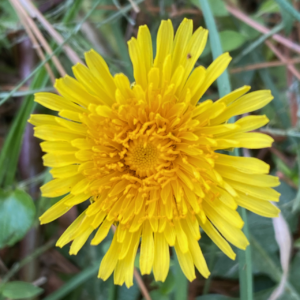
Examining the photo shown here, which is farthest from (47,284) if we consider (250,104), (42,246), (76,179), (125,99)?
(250,104)

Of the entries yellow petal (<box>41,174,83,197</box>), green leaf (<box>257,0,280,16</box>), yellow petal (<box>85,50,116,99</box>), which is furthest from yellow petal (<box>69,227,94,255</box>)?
green leaf (<box>257,0,280,16</box>)

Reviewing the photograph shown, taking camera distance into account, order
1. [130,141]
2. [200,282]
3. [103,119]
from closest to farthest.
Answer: [103,119]
[130,141]
[200,282]

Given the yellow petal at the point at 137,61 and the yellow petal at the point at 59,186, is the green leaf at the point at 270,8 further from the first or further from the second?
the yellow petal at the point at 59,186

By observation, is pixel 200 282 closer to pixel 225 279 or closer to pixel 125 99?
pixel 225 279

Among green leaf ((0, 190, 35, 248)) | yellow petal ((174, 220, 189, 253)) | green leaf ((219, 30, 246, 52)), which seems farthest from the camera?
green leaf ((219, 30, 246, 52))

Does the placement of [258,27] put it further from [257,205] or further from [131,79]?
[257,205]

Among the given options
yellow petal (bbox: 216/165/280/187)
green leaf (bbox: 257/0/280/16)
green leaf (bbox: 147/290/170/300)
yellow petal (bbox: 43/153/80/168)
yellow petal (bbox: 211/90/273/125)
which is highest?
green leaf (bbox: 257/0/280/16)

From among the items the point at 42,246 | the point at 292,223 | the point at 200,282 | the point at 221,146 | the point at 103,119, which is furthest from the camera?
the point at 42,246

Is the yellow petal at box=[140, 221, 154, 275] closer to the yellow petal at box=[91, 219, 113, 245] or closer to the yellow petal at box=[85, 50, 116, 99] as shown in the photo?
the yellow petal at box=[91, 219, 113, 245]
